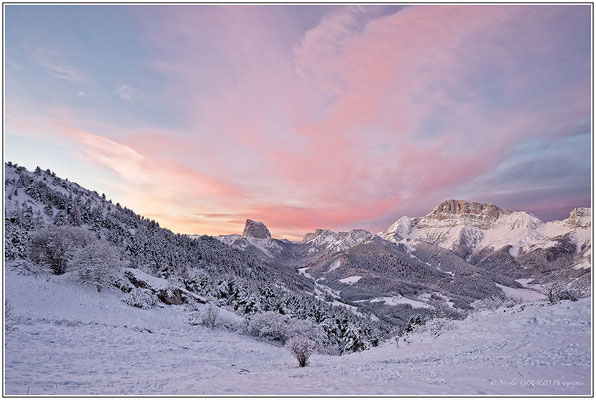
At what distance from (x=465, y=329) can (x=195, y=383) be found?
2478cm

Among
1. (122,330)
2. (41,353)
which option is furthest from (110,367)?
(122,330)

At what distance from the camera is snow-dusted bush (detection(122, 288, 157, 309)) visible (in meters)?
41.6

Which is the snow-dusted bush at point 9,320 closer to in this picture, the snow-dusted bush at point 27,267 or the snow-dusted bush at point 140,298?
the snow-dusted bush at point 140,298

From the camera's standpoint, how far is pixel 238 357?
30.8m

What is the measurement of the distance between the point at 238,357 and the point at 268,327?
1786 cm

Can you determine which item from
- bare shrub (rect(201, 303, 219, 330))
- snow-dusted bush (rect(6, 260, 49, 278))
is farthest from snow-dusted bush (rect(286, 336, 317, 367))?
snow-dusted bush (rect(6, 260, 49, 278))

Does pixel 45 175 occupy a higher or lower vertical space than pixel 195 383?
higher

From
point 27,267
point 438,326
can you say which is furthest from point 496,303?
point 27,267

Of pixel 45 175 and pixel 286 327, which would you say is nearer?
pixel 286 327

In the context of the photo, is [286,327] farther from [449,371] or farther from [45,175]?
[45,175]

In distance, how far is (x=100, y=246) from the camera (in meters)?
46.1

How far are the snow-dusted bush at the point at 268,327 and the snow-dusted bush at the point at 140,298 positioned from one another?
15.8 m

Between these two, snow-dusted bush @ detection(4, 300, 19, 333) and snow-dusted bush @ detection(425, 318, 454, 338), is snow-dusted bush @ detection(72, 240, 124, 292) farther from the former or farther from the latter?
snow-dusted bush @ detection(425, 318, 454, 338)

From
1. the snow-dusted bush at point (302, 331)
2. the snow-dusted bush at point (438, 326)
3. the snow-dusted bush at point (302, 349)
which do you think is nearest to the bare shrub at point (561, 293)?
the snow-dusted bush at point (438, 326)
